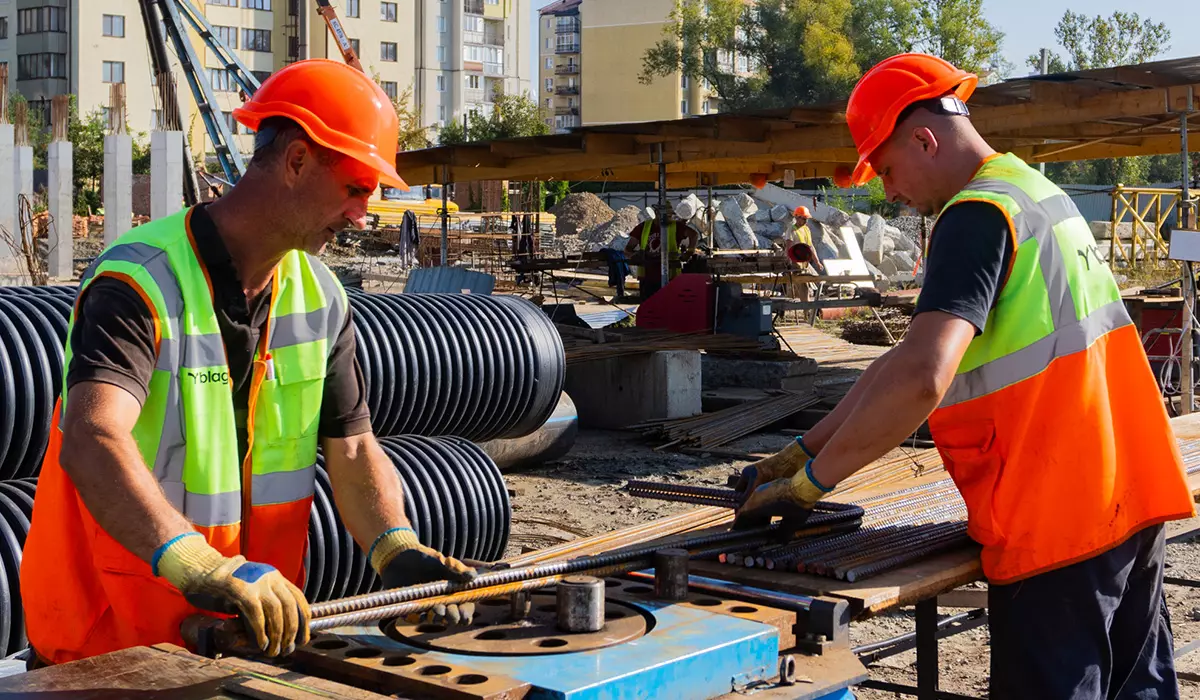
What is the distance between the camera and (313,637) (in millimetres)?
2455

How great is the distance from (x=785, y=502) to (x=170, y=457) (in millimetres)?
1498

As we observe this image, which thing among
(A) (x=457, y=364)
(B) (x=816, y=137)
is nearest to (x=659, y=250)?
(B) (x=816, y=137)

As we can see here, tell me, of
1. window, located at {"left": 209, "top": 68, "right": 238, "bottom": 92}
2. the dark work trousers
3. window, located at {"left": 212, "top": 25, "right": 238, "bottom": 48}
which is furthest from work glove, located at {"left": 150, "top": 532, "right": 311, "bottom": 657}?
window, located at {"left": 209, "top": 68, "right": 238, "bottom": 92}

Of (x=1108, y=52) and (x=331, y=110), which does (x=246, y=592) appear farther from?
(x=1108, y=52)

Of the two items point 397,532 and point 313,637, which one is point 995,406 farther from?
point 313,637

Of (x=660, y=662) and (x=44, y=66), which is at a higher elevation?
(x=44, y=66)

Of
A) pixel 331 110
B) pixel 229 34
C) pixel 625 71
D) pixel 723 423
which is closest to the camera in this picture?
pixel 331 110

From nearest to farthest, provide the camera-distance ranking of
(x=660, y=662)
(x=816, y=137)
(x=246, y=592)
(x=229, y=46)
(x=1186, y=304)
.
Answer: (x=246, y=592) < (x=660, y=662) < (x=1186, y=304) < (x=816, y=137) < (x=229, y=46)

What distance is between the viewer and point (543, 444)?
10.5 metres

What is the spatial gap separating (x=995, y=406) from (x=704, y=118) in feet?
43.1

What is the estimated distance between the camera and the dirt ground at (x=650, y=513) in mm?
5961

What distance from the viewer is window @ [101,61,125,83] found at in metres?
62.3

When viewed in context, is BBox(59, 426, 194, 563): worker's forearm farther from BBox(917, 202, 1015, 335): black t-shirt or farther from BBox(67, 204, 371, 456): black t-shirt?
BBox(917, 202, 1015, 335): black t-shirt

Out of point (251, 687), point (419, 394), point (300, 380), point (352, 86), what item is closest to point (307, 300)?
point (300, 380)
